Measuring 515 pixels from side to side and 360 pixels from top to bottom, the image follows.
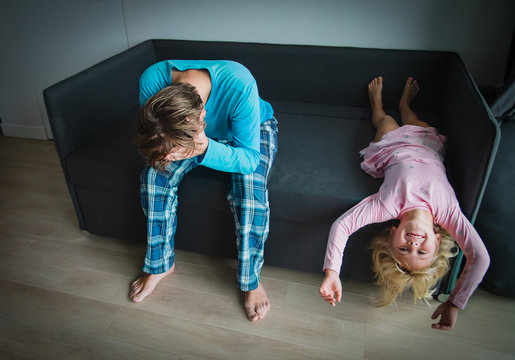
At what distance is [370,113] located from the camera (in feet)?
5.84

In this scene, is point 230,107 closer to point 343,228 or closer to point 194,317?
point 343,228

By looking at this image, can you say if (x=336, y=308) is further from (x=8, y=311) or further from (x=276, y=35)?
(x=276, y=35)

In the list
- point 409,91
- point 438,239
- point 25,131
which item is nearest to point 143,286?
point 438,239

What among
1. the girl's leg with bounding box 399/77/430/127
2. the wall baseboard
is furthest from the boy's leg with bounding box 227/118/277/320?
the wall baseboard

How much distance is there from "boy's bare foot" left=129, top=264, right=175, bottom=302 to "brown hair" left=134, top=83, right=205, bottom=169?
582 millimetres

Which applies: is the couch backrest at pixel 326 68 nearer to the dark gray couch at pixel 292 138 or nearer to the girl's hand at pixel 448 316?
the dark gray couch at pixel 292 138

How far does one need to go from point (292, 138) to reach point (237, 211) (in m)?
0.47

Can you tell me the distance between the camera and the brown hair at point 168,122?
3.11ft

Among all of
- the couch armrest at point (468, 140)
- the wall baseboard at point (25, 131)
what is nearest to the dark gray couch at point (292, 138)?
the couch armrest at point (468, 140)

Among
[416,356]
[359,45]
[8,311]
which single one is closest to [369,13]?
[359,45]

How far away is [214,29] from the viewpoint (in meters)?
1.96

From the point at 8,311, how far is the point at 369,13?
1934 millimetres

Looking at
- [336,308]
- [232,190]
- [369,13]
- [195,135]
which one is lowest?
[336,308]

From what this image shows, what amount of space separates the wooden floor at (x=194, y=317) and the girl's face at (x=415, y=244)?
0.93ft
